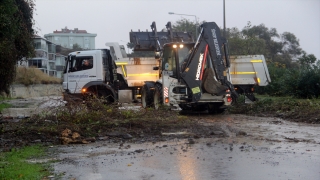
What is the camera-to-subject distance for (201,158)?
9500mm

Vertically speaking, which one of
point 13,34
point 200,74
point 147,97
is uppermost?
point 13,34

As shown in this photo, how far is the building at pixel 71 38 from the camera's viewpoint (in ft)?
356

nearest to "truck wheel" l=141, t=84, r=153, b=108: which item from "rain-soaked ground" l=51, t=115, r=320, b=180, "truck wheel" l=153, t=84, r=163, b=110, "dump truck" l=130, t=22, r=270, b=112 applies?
"truck wheel" l=153, t=84, r=163, b=110

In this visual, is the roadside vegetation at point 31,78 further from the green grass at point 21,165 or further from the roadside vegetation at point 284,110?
the green grass at point 21,165

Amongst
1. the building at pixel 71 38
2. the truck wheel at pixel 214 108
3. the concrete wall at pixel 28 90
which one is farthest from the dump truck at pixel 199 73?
the building at pixel 71 38

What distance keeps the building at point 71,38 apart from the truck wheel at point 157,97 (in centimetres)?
9006

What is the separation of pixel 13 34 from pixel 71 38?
9575cm

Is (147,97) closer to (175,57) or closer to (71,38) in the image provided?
(175,57)

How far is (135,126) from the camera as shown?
45.6ft

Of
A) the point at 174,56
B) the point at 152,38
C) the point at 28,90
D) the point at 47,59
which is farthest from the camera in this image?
the point at 47,59

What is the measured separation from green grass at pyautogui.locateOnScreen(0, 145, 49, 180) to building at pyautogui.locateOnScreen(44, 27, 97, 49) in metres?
99.2

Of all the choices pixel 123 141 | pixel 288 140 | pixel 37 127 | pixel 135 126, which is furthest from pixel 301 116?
pixel 37 127

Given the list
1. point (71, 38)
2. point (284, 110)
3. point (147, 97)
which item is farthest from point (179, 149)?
point (71, 38)

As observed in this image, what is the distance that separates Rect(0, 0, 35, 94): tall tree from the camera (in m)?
15.0
